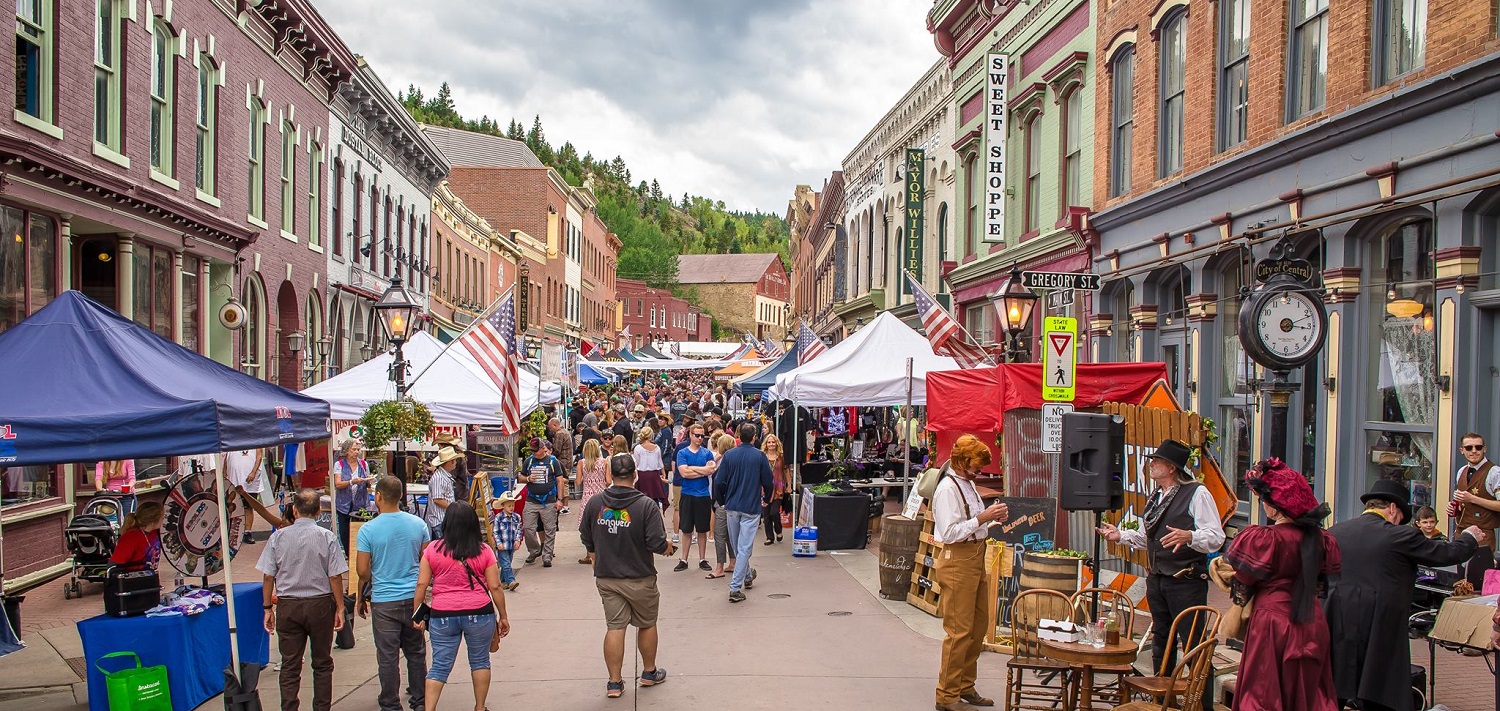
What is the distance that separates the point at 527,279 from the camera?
160 ft

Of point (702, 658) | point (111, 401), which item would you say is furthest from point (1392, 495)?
point (111, 401)

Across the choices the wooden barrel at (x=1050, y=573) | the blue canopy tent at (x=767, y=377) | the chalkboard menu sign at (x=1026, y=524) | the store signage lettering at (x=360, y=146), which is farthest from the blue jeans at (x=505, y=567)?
the store signage lettering at (x=360, y=146)

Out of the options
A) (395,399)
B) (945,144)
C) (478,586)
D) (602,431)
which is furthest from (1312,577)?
(945,144)

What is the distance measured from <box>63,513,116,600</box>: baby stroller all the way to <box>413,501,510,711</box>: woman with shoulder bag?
19.3ft

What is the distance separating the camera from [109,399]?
25.1 ft

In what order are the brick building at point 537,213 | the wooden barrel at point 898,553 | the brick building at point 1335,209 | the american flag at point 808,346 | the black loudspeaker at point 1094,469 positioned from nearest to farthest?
1. the black loudspeaker at point 1094,469
2. the brick building at point 1335,209
3. the wooden barrel at point 898,553
4. the american flag at point 808,346
5. the brick building at point 537,213

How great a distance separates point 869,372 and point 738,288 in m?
116

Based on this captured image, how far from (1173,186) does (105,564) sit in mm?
13934

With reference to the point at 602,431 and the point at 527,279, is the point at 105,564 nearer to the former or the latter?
the point at 602,431

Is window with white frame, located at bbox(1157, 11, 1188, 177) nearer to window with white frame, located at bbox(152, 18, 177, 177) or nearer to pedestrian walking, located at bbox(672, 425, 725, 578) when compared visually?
pedestrian walking, located at bbox(672, 425, 725, 578)

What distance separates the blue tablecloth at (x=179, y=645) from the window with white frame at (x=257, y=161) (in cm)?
1507

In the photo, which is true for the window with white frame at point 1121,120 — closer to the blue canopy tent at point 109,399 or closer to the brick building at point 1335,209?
the brick building at point 1335,209

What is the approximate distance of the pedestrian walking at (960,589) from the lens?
313 inches

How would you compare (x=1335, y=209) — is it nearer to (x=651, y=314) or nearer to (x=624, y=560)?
(x=624, y=560)
